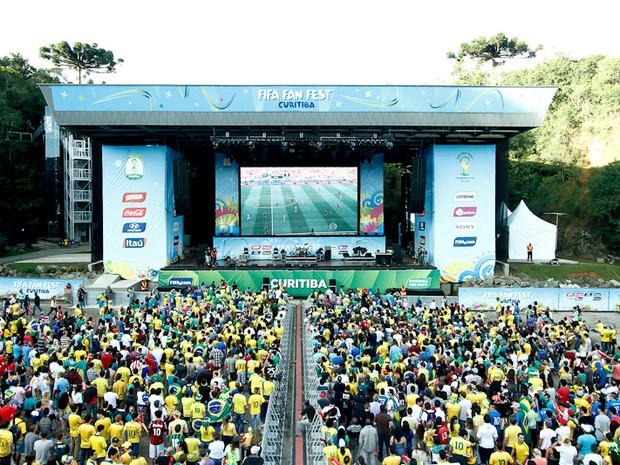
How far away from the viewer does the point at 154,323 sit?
1515 centimetres

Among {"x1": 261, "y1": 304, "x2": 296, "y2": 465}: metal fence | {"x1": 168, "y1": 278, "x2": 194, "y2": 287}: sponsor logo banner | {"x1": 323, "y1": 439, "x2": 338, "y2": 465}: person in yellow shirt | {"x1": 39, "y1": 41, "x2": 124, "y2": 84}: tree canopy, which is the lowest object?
{"x1": 261, "y1": 304, "x2": 296, "y2": 465}: metal fence

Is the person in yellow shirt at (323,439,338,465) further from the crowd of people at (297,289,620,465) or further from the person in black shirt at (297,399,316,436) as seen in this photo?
the person in black shirt at (297,399,316,436)

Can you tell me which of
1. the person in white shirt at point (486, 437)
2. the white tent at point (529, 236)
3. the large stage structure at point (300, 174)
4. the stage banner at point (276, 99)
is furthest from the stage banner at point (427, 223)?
the person in white shirt at point (486, 437)

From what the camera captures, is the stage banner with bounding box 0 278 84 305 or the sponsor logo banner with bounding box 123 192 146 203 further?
the sponsor logo banner with bounding box 123 192 146 203

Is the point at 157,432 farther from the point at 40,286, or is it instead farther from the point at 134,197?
the point at 134,197

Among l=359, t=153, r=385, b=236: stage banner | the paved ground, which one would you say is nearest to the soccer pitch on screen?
l=359, t=153, r=385, b=236: stage banner

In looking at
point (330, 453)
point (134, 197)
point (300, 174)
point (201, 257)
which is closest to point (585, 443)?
point (330, 453)

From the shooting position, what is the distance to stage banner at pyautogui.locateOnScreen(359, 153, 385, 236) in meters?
31.8

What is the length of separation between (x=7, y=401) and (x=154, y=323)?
580 cm

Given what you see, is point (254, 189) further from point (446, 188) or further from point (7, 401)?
point (7, 401)

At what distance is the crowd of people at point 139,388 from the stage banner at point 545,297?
9.31m

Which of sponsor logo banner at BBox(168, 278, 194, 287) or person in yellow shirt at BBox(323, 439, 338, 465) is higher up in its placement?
sponsor logo banner at BBox(168, 278, 194, 287)

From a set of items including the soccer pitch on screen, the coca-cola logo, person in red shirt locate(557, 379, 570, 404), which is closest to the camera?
person in red shirt locate(557, 379, 570, 404)

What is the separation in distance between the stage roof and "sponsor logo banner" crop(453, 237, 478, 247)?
5839 mm
